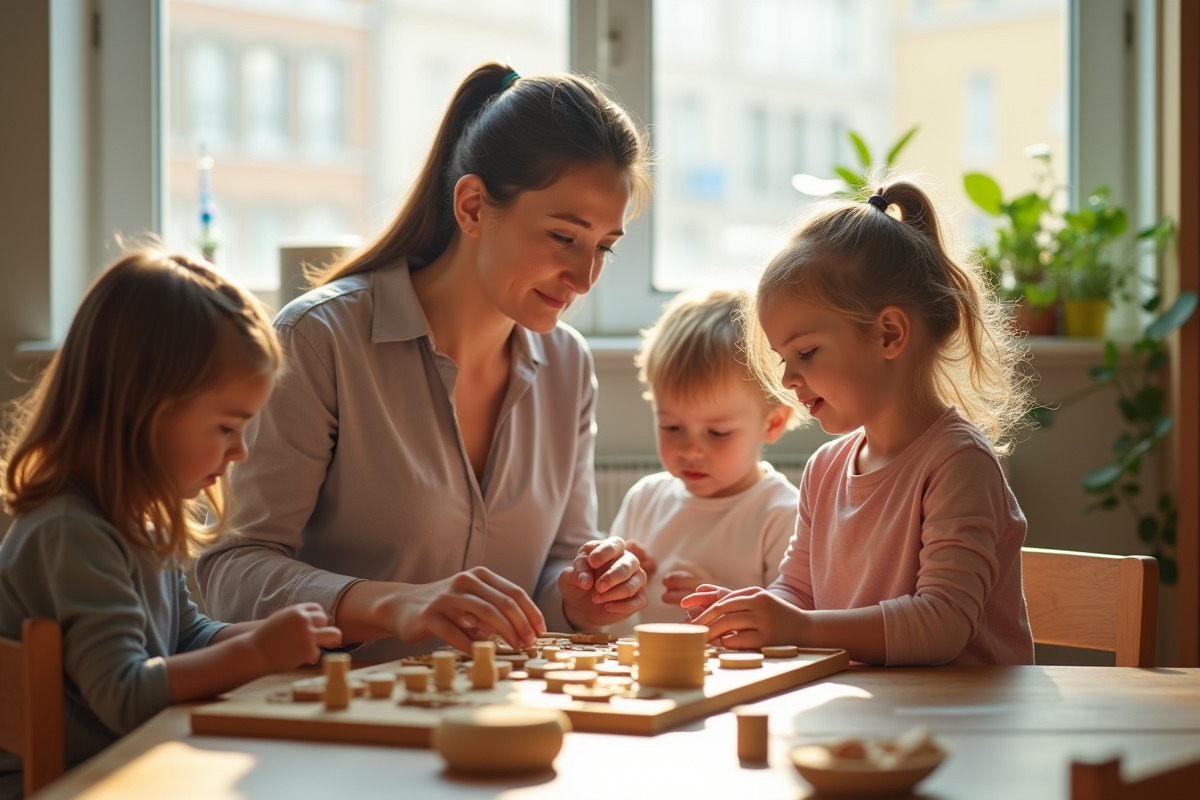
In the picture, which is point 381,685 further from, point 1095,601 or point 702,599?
point 1095,601

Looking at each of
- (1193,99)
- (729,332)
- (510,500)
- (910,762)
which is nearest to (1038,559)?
(729,332)

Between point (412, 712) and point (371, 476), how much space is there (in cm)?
71

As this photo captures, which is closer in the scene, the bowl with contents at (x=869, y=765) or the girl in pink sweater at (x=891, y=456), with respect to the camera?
the bowl with contents at (x=869, y=765)

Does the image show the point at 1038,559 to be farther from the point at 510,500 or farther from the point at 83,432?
the point at 83,432

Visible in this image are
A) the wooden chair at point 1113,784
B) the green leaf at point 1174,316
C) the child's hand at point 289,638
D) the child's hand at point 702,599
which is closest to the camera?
the wooden chair at point 1113,784

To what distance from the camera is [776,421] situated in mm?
2145

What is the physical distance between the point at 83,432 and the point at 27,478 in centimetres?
7

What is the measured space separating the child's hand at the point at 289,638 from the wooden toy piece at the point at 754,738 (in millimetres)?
406

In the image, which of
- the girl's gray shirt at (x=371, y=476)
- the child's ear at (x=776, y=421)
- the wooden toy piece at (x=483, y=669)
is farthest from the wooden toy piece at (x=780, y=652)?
the child's ear at (x=776, y=421)

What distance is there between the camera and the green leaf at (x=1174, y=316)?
102 inches

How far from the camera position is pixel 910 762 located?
2.77ft

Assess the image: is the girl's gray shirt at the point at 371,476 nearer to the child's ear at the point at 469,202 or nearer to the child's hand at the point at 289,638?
the child's ear at the point at 469,202

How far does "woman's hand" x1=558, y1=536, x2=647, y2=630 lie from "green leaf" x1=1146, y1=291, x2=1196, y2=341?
57.5 inches

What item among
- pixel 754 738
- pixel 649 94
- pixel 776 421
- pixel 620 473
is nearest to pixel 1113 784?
pixel 754 738
